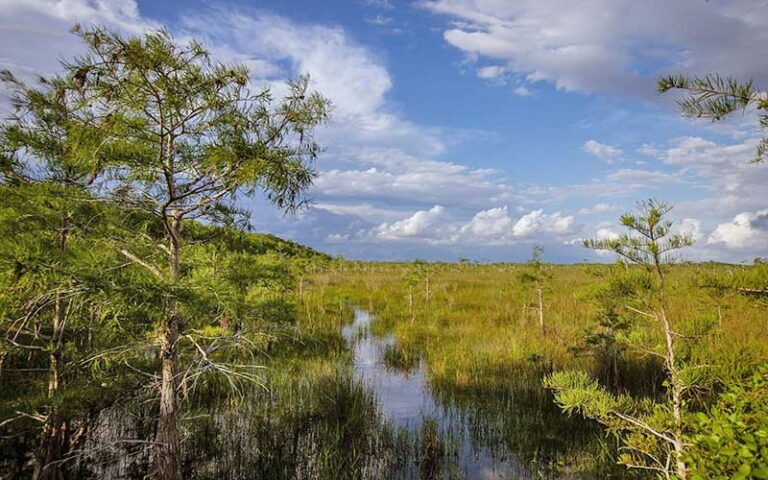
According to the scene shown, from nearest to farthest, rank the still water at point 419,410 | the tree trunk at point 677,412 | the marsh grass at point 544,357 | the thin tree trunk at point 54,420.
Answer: the tree trunk at point 677,412 → the marsh grass at point 544,357 → the thin tree trunk at point 54,420 → the still water at point 419,410

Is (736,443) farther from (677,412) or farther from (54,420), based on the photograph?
(54,420)

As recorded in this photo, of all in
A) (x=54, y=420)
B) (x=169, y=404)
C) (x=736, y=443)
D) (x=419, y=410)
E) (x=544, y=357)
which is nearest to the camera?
(x=736, y=443)

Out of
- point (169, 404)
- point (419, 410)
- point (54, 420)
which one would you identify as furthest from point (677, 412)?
point (54, 420)

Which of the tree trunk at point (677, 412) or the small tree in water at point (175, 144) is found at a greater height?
the small tree in water at point (175, 144)

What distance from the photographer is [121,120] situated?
3.40 meters

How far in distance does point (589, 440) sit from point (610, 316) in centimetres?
260

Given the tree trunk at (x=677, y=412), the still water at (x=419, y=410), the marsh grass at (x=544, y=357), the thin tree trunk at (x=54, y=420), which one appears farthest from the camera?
the still water at (x=419, y=410)

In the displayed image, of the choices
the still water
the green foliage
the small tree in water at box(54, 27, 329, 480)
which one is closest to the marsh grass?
the still water

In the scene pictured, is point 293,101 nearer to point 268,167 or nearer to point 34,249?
point 268,167

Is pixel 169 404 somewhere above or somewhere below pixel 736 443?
below

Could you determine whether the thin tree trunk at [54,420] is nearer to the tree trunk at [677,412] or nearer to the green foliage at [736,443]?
the green foliage at [736,443]

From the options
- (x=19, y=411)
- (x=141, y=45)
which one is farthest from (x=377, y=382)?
(x=141, y=45)

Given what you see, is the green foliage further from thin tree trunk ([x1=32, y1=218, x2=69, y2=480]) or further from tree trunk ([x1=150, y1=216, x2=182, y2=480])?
thin tree trunk ([x1=32, y1=218, x2=69, y2=480])

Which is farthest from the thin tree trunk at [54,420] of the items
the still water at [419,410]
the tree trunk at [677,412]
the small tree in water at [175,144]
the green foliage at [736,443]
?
the tree trunk at [677,412]
